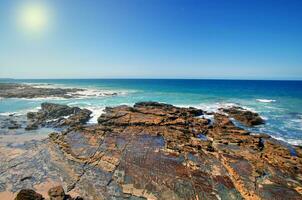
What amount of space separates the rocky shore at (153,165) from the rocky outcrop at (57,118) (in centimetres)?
413

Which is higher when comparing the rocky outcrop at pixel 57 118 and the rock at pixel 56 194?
the rocky outcrop at pixel 57 118

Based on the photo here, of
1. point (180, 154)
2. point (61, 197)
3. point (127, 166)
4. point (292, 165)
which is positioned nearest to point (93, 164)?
point (127, 166)

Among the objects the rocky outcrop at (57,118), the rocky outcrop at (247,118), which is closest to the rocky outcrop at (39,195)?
the rocky outcrop at (57,118)

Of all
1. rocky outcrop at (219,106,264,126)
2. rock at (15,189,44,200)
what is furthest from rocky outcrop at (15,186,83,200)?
rocky outcrop at (219,106,264,126)

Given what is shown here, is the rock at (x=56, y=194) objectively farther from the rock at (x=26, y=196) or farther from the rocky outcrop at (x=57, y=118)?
the rocky outcrop at (x=57, y=118)

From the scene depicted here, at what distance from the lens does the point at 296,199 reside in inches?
331

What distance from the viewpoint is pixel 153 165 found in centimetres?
1109

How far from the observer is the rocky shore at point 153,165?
9023mm

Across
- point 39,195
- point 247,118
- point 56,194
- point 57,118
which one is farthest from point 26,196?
point 247,118

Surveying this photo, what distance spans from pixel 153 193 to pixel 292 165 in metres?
8.46

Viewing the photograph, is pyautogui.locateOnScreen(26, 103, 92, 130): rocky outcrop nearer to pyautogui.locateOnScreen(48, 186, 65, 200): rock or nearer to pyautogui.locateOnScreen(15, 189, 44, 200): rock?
pyautogui.locateOnScreen(48, 186, 65, 200): rock

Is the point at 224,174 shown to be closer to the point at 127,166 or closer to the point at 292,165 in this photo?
the point at 292,165

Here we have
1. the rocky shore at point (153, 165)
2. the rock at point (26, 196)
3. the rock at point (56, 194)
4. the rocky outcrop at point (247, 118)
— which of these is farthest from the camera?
the rocky outcrop at point (247, 118)

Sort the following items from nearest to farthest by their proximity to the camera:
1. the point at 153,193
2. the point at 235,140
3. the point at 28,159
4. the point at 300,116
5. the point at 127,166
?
the point at 153,193 < the point at 127,166 < the point at 28,159 < the point at 235,140 < the point at 300,116
